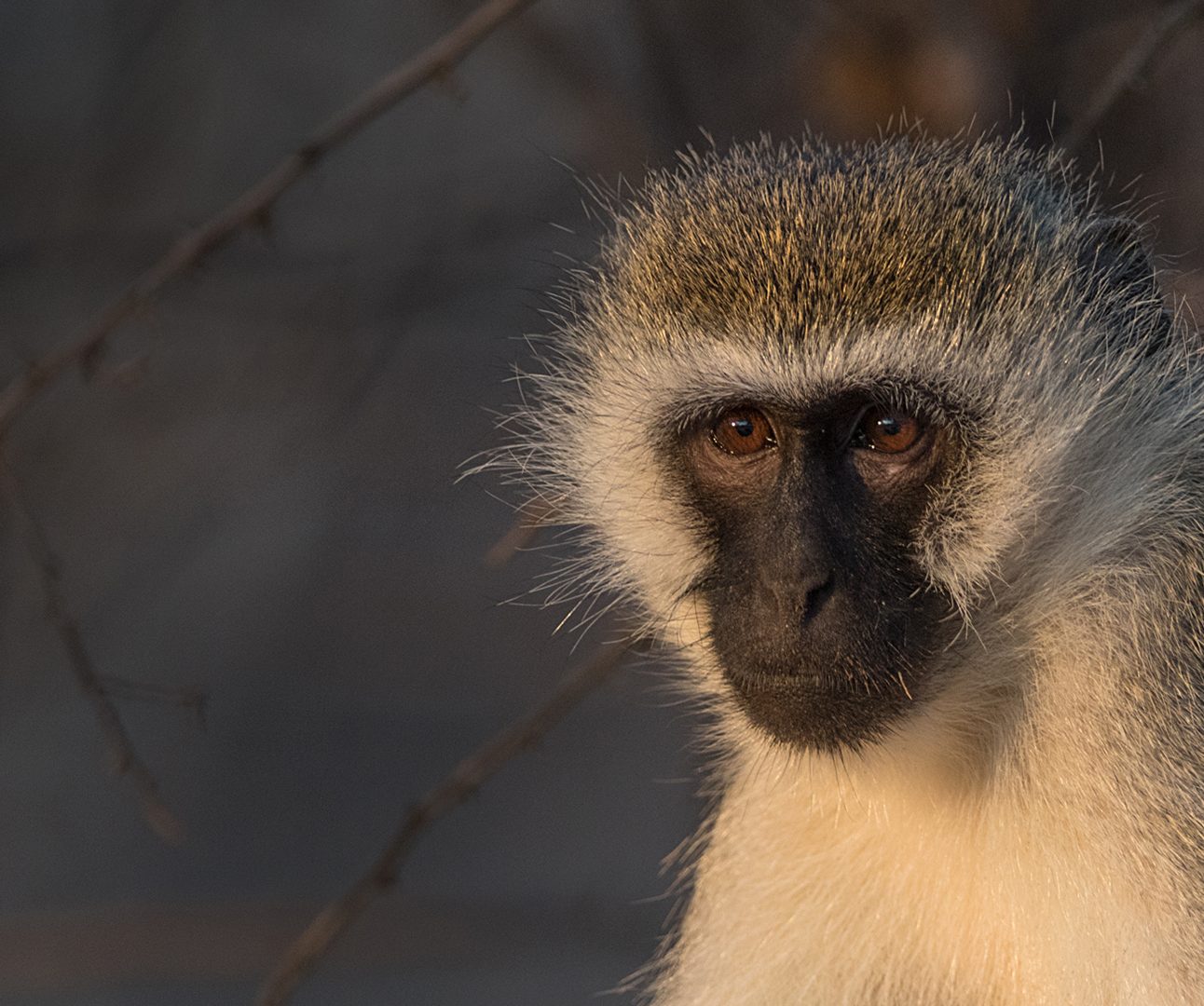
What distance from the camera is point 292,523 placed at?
580 cm

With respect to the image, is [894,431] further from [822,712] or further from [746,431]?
[822,712]

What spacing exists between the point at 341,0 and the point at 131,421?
1.88 m

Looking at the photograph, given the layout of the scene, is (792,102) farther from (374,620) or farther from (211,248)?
(374,620)

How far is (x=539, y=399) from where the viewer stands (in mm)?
2836

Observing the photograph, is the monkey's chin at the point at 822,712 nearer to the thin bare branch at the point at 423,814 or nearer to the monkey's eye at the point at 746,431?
the monkey's eye at the point at 746,431

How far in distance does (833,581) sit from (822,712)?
185 millimetres

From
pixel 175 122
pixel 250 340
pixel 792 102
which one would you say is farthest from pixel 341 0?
pixel 792 102

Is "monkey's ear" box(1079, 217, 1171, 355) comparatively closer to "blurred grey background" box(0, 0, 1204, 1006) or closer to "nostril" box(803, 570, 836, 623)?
"nostril" box(803, 570, 836, 623)

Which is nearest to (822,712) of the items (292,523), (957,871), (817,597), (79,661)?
(817,597)

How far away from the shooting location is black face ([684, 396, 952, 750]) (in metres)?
2.04

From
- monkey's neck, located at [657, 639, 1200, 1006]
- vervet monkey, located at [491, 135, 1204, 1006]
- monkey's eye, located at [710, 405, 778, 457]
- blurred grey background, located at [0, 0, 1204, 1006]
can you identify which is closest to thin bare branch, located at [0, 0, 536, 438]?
vervet monkey, located at [491, 135, 1204, 1006]

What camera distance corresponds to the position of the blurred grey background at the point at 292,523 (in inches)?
199

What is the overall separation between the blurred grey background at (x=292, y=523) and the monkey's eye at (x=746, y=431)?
2369 millimetres

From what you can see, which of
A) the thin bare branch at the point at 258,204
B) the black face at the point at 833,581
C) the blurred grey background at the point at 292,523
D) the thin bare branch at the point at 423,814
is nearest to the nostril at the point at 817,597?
the black face at the point at 833,581
